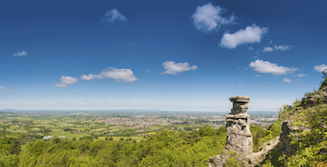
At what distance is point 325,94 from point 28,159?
1633cm

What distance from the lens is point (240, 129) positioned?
404 inches

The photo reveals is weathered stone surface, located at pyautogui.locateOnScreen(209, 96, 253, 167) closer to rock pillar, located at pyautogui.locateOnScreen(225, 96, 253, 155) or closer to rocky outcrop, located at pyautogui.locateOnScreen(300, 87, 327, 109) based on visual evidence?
rock pillar, located at pyautogui.locateOnScreen(225, 96, 253, 155)

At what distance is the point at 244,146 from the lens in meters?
9.98

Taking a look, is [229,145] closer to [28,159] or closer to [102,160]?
[28,159]

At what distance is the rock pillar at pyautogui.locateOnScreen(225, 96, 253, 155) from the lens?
33.0 ft

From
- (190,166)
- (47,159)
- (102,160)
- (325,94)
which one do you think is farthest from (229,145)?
(102,160)

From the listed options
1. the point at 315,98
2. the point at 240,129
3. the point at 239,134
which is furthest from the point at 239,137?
the point at 315,98

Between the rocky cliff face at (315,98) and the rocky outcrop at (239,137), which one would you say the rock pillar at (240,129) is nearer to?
the rocky outcrop at (239,137)

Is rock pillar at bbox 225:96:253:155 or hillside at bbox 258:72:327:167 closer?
hillside at bbox 258:72:327:167

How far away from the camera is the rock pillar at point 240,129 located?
1005 cm

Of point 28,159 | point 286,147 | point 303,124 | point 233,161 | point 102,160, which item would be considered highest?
point 303,124

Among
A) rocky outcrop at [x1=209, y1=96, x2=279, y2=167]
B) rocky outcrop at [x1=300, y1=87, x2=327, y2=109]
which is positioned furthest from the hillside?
rocky outcrop at [x1=209, y1=96, x2=279, y2=167]

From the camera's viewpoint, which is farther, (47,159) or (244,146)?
(244,146)

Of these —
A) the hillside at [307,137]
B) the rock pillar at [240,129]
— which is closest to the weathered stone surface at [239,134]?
the rock pillar at [240,129]
